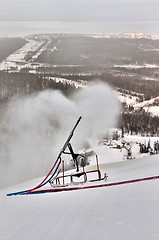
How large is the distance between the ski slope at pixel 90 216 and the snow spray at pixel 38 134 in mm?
45671

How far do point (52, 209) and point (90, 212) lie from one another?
3.45ft

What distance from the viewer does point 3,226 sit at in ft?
15.8

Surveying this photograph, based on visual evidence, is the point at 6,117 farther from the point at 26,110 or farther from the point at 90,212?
the point at 90,212

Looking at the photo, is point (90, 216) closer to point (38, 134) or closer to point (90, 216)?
point (90, 216)

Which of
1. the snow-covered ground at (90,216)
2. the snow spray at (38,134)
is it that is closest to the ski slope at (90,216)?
the snow-covered ground at (90,216)

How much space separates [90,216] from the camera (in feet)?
15.6

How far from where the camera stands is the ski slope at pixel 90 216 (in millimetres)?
3951

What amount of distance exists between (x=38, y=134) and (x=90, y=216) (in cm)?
7745

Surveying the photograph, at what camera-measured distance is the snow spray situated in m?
60.2

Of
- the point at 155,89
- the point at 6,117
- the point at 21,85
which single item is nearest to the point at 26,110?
the point at 6,117

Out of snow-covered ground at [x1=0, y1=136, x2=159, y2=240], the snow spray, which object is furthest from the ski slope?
the snow spray

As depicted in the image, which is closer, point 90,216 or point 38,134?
point 90,216

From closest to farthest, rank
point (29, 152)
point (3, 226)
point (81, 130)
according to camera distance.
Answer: point (3, 226)
point (29, 152)
point (81, 130)

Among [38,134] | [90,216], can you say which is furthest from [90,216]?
[38,134]
